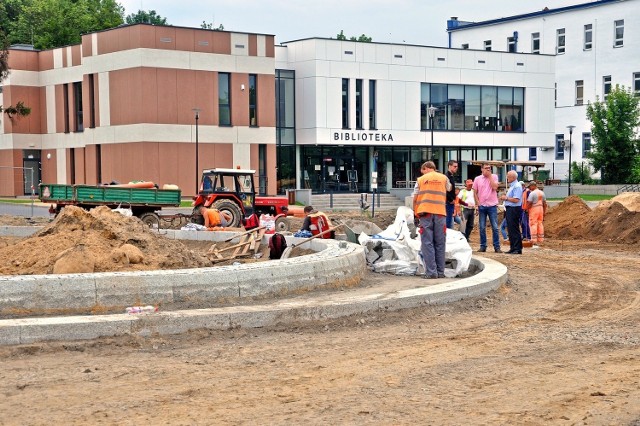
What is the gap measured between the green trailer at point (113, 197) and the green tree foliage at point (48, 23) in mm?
41941

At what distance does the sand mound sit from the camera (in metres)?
12.0

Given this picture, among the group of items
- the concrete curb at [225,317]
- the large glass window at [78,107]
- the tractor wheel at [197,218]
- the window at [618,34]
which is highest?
the window at [618,34]

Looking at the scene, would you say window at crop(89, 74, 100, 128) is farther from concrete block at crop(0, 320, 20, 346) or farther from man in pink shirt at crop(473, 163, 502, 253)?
concrete block at crop(0, 320, 20, 346)

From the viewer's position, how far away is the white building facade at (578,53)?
66750 millimetres

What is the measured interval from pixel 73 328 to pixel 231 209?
19.4 metres

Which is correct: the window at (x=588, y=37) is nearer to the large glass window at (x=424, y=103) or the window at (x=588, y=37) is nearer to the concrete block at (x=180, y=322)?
the large glass window at (x=424, y=103)

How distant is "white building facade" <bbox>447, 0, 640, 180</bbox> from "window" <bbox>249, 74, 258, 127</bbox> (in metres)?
24.0

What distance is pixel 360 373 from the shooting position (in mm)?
7859

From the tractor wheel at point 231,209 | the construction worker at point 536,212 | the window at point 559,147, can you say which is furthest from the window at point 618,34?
the tractor wheel at point 231,209

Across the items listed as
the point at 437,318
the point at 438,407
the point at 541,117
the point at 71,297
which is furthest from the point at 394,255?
the point at 541,117

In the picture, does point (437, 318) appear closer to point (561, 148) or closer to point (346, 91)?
point (346, 91)

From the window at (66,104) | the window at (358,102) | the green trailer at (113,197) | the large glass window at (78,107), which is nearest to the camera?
the green trailer at (113,197)

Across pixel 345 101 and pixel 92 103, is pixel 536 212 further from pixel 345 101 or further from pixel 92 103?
pixel 92 103

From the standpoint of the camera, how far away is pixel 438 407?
673cm
